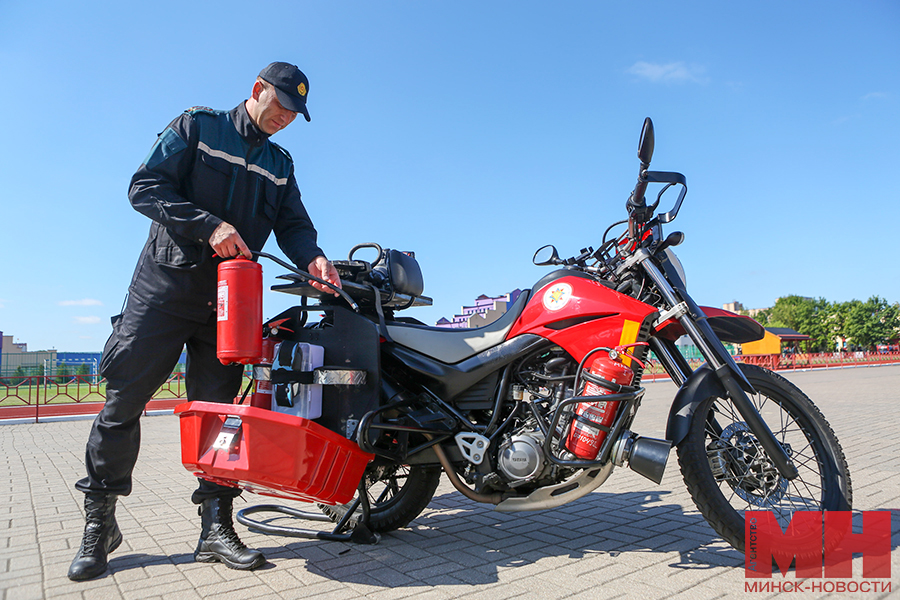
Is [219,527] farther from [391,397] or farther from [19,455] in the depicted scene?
[19,455]

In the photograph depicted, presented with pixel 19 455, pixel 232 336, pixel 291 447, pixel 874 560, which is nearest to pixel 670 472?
pixel 874 560

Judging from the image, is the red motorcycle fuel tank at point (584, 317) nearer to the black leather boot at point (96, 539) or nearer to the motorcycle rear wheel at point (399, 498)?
the motorcycle rear wheel at point (399, 498)

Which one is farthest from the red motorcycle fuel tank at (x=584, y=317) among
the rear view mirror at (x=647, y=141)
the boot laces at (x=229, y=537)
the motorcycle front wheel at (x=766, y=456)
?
the boot laces at (x=229, y=537)

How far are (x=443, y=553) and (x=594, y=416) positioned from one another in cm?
113

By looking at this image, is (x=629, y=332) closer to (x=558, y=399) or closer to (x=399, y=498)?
(x=558, y=399)

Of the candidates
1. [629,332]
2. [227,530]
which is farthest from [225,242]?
[629,332]

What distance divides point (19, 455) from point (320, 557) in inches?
247

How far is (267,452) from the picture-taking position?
2.51 meters

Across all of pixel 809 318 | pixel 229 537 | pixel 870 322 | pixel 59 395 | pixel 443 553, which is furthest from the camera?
pixel 809 318

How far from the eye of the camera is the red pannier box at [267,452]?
8.20ft

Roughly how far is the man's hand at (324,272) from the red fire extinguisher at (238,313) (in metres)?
0.36

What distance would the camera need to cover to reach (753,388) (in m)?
Result: 2.72

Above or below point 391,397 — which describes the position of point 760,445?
below

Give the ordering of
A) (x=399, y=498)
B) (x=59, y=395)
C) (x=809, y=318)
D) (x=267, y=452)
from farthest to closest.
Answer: (x=809, y=318) → (x=59, y=395) → (x=399, y=498) → (x=267, y=452)
